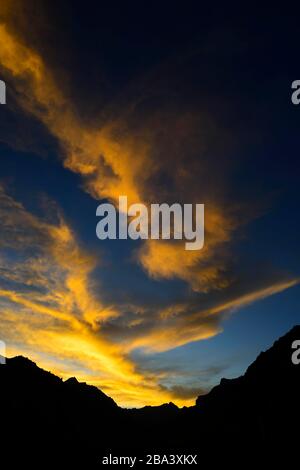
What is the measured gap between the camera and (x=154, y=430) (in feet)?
495

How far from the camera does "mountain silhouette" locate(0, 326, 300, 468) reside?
3287 inches

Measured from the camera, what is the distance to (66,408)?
123 m

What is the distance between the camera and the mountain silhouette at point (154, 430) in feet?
274

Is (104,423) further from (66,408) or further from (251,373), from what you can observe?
(251,373)

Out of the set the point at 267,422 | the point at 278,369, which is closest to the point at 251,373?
the point at 278,369
